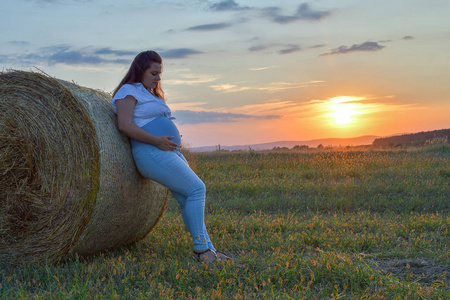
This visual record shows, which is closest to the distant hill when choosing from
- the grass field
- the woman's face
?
the grass field

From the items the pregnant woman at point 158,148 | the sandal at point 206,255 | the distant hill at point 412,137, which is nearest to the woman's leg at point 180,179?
the pregnant woman at point 158,148

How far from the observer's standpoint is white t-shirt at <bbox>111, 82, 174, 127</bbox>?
5.76m

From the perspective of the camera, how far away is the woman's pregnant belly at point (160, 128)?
19.0 ft

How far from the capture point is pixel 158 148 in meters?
5.72

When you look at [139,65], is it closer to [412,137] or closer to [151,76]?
[151,76]

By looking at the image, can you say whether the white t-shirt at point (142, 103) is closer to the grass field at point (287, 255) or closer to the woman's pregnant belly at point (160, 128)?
the woman's pregnant belly at point (160, 128)

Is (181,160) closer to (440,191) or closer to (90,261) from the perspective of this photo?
(90,261)

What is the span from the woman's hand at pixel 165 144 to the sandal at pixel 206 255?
1.27 m

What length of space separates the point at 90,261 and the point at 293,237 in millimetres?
2825

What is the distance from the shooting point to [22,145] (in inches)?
221

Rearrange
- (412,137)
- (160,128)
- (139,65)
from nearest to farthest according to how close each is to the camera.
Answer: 1. (160,128)
2. (139,65)
3. (412,137)

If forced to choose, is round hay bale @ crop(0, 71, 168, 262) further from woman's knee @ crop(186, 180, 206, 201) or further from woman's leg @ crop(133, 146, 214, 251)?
woman's knee @ crop(186, 180, 206, 201)

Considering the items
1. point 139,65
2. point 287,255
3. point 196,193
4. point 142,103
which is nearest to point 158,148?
point 142,103

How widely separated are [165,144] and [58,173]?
1259 mm
